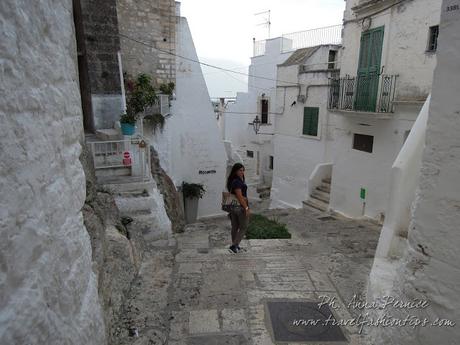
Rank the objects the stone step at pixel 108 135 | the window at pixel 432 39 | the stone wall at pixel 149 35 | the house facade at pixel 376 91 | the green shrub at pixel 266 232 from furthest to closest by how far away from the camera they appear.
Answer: the stone wall at pixel 149 35
the house facade at pixel 376 91
the stone step at pixel 108 135
the window at pixel 432 39
the green shrub at pixel 266 232

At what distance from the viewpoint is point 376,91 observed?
925cm

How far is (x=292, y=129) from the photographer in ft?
49.1

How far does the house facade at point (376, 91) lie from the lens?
817 centimetres

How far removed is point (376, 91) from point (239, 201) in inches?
232

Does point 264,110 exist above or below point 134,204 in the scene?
above

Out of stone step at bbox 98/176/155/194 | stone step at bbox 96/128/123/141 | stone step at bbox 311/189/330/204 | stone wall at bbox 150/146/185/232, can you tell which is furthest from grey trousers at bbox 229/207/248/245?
stone step at bbox 311/189/330/204

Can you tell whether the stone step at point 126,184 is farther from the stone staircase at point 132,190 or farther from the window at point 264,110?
the window at point 264,110

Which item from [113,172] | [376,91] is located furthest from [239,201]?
[376,91]

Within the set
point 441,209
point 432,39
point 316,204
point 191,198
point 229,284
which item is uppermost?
point 432,39

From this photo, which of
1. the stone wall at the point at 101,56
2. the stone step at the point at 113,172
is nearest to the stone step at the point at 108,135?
the stone wall at the point at 101,56

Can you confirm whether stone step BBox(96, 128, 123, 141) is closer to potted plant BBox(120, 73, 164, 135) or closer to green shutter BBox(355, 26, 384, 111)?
potted plant BBox(120, 73, 164, 135)

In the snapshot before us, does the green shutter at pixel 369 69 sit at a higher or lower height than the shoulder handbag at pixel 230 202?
higher

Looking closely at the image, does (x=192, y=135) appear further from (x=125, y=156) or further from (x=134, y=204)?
(x=134, y=204)

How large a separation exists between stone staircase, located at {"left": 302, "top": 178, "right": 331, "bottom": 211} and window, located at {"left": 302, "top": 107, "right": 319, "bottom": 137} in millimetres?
1919
